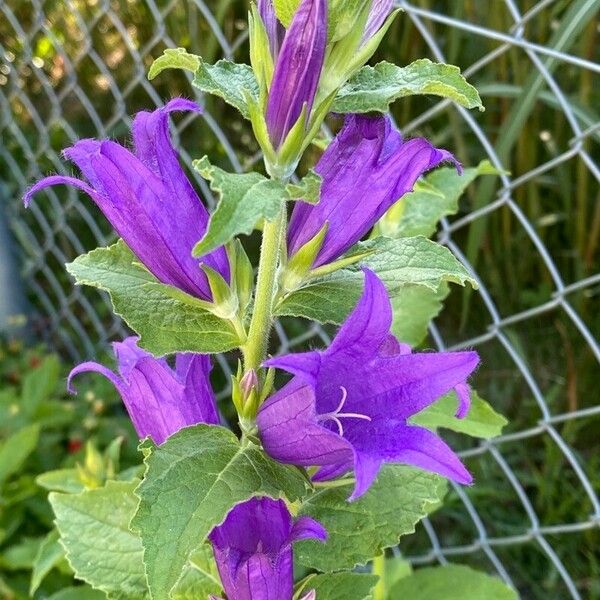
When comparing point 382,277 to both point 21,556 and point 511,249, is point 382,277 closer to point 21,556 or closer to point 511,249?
point 21,556

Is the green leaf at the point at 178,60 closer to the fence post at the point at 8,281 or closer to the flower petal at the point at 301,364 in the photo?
the flower petal at the point at 301,364

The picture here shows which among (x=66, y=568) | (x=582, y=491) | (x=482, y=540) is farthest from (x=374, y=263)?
(x=582, y=491)

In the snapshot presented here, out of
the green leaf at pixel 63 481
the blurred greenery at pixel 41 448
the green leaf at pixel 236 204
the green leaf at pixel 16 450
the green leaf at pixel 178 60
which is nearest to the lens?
the green leaf at pixel 236 204

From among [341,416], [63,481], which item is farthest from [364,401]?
[63,481]

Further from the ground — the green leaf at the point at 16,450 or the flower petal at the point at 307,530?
the flower petal at the point at 307,530

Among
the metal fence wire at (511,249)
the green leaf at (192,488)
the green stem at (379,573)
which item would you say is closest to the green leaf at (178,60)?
the green leaf at (192,488)

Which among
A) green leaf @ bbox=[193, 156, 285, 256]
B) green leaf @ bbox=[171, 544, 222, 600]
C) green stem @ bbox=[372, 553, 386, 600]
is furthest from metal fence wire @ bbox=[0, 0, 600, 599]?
green leaf @ bbox=[193, 156, 285, 256]
